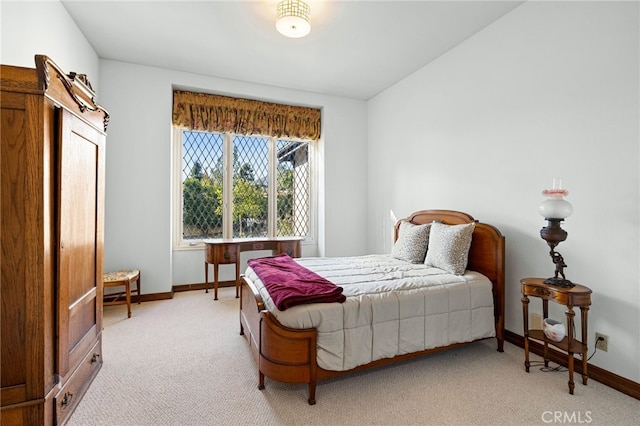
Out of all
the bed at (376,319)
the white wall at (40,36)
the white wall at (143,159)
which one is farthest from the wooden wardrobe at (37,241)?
the white wall at (143,159)

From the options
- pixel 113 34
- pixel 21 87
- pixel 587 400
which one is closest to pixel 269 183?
pixel 113 34

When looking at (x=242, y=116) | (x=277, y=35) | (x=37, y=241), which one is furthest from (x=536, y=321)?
(x=242, y=116)

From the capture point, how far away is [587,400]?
1.80m

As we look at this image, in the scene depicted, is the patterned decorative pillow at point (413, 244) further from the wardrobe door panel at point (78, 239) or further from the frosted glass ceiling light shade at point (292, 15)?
the wardrobe door panel at point (78, 239)

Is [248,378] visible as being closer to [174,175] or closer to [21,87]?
[21,87]

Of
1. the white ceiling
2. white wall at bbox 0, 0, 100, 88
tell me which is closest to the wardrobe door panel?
white wall at bbox 0, 0, 100, 88

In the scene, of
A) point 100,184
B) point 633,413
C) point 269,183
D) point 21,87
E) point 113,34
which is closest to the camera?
point 21,87

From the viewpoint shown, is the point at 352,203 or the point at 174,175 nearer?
the point at 174,175

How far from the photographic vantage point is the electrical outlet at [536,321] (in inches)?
93.6

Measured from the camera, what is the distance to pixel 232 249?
12.3 feet

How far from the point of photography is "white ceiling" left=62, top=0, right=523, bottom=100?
8.31 feet

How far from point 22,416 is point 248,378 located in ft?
3.63

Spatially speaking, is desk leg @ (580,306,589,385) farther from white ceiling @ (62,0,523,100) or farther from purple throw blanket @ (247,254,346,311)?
white ceiling @ (62,0,523,100)
